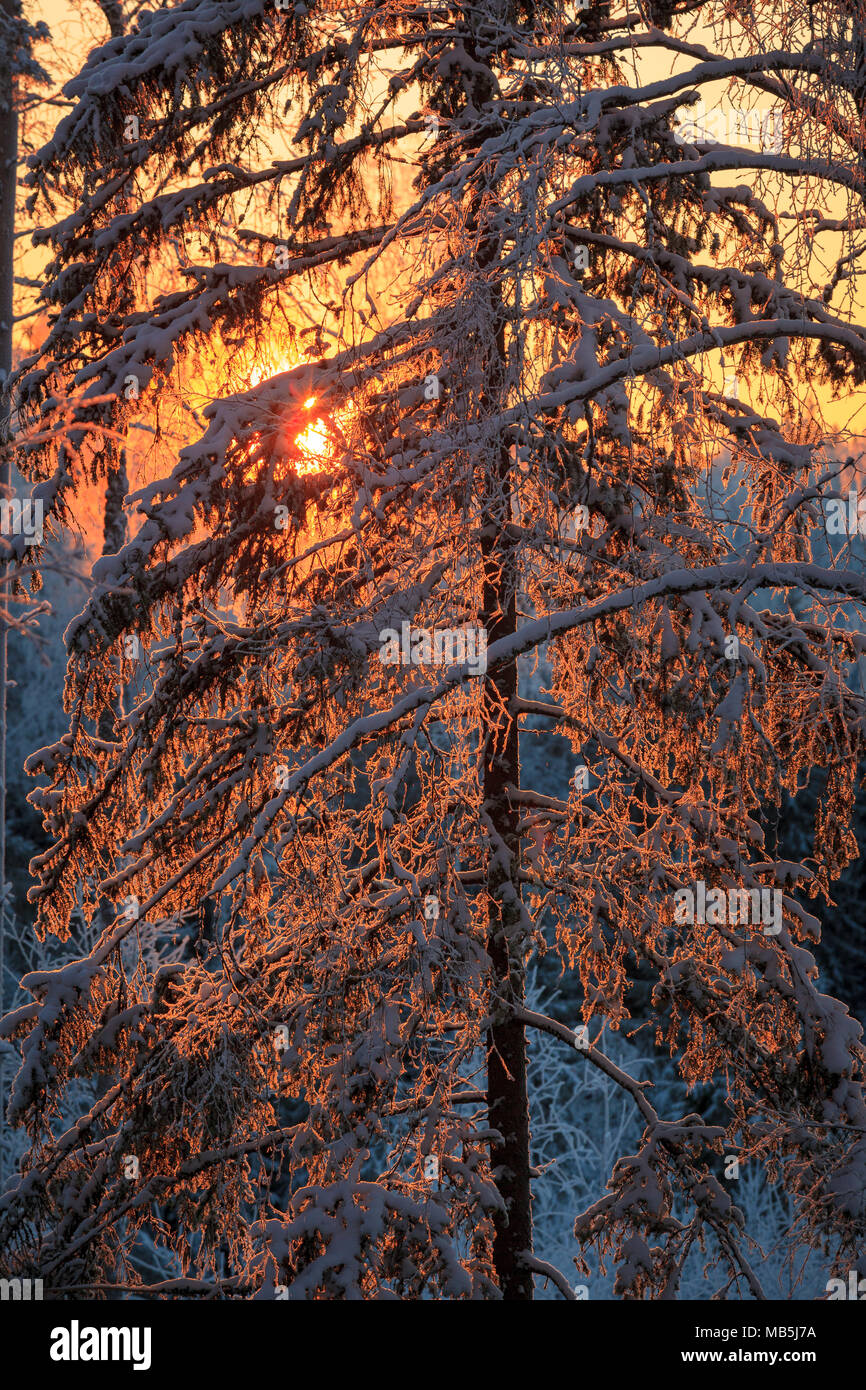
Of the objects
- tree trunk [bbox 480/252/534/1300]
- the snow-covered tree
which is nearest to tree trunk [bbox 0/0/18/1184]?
the snow-covered tree

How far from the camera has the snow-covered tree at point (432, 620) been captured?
199 inches

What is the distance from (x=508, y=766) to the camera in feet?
21.8

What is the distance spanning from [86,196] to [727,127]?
320 centimetres

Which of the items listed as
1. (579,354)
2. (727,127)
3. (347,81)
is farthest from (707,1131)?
(347,81)

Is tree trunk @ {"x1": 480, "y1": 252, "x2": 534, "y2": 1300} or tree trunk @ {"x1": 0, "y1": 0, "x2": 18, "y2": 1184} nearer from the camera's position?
tree trunk @ {"x1": 480, "y1": 252, "x2": 534, "y2": 1300}

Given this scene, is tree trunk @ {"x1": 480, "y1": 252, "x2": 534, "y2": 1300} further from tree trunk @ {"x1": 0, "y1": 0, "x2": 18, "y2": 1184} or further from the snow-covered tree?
tree trunk @ {"x1": 0, "y1": 0, "x2": 18, "y2": 1184}

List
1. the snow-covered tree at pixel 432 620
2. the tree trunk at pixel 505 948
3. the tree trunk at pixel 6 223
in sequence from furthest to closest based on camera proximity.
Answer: the tree trunk at pixel 6 223, the tree trunk at pixel 505 948, the snow-covered tree at pixel 432 620

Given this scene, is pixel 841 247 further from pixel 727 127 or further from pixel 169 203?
pixel 169 203

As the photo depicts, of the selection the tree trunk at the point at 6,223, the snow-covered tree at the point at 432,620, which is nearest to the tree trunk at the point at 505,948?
the snow-covered tree at the point at 432,620

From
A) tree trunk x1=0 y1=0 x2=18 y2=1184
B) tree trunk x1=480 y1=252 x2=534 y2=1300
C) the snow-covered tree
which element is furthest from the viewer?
tree trunk x1=0 y1=0 x2=18 y2=1184

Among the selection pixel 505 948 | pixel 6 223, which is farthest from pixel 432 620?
pixel 6 223

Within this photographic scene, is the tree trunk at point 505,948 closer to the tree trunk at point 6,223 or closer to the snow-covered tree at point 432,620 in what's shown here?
the snow-covered tree at point 432,620

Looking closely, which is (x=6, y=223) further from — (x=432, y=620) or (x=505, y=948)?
(x=505, y=948)

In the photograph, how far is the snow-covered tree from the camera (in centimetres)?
505
